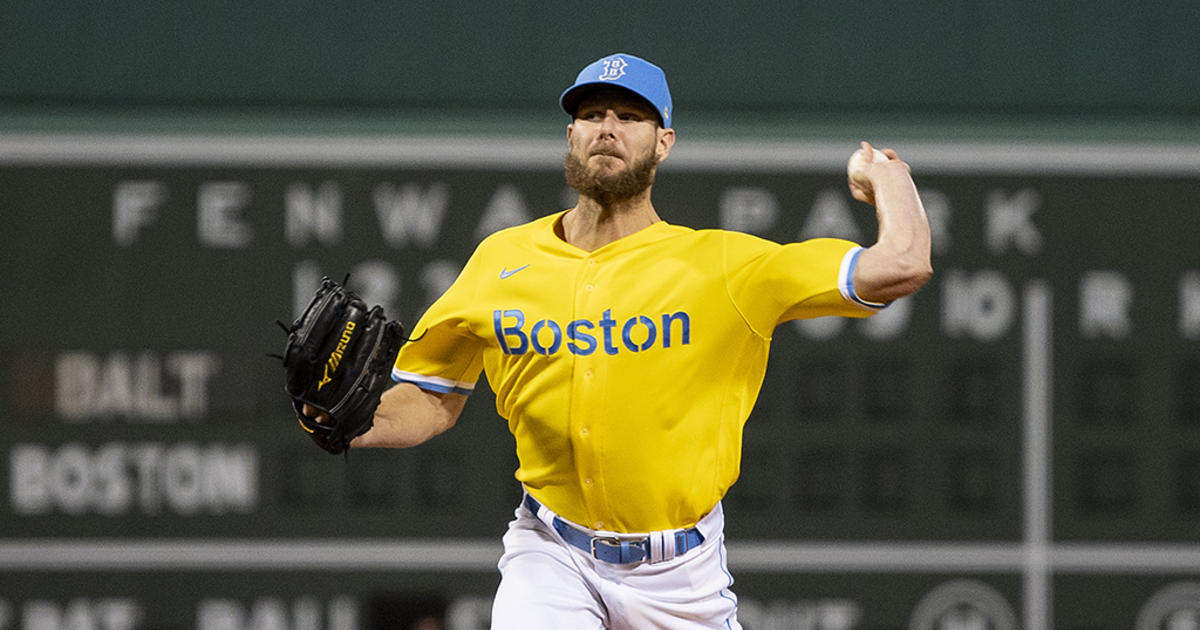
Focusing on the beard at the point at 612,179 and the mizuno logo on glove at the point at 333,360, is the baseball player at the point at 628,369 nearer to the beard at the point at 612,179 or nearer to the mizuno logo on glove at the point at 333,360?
the beard at the point at 612,179

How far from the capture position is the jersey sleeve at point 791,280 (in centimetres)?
310

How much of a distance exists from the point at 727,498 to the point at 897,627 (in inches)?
29.4

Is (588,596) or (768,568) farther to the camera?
(768,568)

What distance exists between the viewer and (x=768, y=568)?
16.9 feet

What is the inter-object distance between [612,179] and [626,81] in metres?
0.22

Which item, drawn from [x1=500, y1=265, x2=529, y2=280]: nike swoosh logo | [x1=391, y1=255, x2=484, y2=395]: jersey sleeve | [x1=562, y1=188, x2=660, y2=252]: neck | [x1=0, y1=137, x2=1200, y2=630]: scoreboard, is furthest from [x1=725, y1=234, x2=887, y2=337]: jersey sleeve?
[x1=0, y1=137, x2=1200, y2=630]: scoreboard

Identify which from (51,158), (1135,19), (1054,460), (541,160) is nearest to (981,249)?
(1054,460)

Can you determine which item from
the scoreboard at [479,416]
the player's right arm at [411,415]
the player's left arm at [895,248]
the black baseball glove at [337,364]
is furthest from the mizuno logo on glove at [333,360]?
the scoreboard at [479,416]

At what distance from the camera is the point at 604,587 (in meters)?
3.26

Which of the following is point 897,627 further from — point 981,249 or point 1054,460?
point 981,249

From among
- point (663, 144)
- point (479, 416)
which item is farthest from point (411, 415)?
point (479, 416)

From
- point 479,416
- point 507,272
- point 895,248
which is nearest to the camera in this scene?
point 895,248

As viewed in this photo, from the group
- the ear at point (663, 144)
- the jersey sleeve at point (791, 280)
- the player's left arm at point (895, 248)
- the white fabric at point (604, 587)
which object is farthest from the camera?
the ear at point (663, 144)

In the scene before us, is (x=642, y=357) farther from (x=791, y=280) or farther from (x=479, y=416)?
(x=479, y=416)
